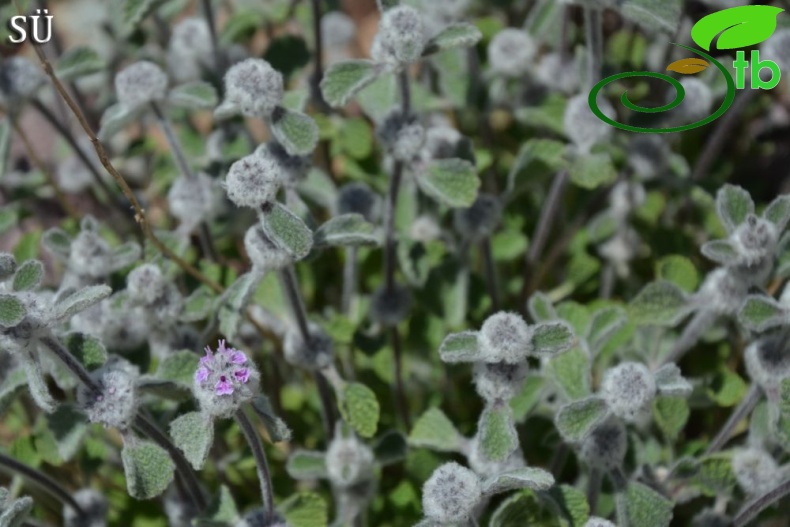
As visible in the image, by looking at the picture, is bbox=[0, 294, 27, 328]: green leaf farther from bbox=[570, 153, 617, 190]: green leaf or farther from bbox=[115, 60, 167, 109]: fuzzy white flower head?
bbox=[570, 153, 617, 190]: green leaf

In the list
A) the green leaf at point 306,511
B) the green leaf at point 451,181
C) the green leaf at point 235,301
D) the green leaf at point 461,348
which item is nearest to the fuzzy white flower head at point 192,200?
the green leaf at point 235,301

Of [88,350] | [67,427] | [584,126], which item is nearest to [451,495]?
[88,350]

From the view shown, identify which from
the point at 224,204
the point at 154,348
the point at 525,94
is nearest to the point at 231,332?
the point at 154,348

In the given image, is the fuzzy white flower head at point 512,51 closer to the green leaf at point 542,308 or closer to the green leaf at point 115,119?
the green leaf at point 542,308

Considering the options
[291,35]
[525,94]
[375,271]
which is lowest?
[375,271]

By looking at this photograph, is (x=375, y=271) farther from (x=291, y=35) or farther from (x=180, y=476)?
(x=180, y=476)

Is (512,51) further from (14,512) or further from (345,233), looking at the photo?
(14,512)
